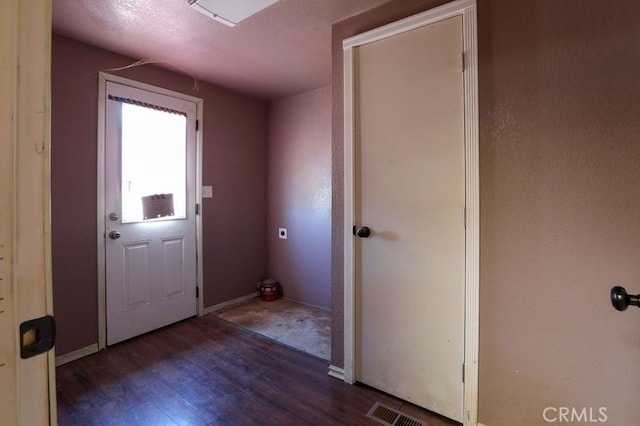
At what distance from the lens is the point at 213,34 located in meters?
2.19

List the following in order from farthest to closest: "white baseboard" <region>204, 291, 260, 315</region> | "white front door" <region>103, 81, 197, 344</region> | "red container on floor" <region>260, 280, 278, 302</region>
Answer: "red container on floor" <region>260, 280, 278, 302</region>, "white baseboard" <region>204, 291, 260, 315</region>, "white front door" <region>103, 81, 197, 344</region>

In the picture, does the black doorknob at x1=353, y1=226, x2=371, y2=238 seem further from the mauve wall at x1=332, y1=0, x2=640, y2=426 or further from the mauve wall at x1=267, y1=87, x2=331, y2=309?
the mauve wall at x1=267, y1=87, x2=331, y2=309

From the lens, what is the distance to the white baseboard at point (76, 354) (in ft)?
7.34

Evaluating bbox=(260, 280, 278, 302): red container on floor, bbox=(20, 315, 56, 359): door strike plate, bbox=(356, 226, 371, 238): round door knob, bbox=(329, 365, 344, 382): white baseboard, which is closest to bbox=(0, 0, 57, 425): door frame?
bbox=(20, 315, 56, 359): door strike plate

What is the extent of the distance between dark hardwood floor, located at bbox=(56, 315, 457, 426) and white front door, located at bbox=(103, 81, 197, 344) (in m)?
0.34

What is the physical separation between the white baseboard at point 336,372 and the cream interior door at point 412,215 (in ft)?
0.41

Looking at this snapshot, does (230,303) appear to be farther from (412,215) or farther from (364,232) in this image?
(412,215)

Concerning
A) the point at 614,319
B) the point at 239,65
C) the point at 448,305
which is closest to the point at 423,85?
the point at 448,305

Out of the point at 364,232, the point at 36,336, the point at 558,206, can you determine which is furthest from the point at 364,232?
the point at 36,336

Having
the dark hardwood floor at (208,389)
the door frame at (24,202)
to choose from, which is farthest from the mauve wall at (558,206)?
the door frame at (24,202)

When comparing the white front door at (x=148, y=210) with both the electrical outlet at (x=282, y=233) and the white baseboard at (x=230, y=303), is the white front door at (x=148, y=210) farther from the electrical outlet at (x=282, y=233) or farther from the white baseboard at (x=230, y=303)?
the electrical outlet at (x=282, y=233)

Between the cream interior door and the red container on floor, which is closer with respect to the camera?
the cream interior door

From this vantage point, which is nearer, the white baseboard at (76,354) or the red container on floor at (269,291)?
the white baseboard at (76,354)

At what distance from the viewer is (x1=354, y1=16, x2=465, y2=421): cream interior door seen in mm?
1660
